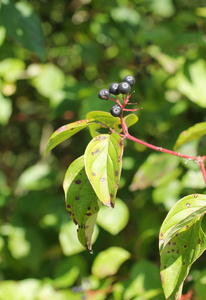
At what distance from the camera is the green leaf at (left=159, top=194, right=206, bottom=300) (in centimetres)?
96

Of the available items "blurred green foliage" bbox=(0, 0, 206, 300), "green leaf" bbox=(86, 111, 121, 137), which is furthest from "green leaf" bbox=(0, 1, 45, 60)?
"green leaf" bbox=(86, 111, 121, 137)

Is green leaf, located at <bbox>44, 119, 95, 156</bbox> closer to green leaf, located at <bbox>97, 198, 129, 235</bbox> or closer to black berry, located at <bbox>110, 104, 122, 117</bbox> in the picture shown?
black berry, located at <bbox>110, 104, 122, 117</bbox>

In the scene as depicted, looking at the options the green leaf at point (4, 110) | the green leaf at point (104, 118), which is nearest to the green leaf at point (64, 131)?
the green leaf at point (104, 118)

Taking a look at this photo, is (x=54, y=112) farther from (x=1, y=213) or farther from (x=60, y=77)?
(x=1, y=213)

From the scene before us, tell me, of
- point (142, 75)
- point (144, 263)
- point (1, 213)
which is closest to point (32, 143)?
point (1, 213)

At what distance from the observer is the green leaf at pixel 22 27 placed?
65.3 inches

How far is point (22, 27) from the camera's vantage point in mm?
1702

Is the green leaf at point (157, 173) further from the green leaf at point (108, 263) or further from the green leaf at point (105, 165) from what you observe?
the green leaf at point (105, 165)

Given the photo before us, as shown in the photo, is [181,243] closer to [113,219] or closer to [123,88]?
[123,88]

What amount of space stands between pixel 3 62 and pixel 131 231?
3.84 feet

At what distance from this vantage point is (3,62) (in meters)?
1.95

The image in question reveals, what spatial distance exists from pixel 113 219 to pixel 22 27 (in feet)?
3.08

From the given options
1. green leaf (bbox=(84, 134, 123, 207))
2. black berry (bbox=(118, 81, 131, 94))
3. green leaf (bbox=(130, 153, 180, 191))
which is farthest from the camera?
green leaf (bbox=(130, 153, 180, 191))

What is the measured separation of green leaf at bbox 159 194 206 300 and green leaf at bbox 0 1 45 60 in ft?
3.29
